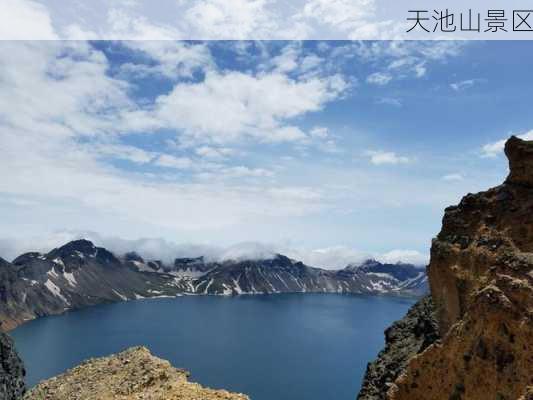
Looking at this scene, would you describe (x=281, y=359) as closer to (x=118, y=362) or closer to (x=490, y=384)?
(x=118, y=362)

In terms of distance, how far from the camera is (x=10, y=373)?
131 feet

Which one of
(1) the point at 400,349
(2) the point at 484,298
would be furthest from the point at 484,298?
(1) the point at 400,349

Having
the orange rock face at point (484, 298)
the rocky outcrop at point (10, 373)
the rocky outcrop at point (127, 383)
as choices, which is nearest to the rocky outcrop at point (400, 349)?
the orange rock face at point (484, 298)

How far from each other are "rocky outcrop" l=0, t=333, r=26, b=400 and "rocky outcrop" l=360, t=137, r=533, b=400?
98.7 feet

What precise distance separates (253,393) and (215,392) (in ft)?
437


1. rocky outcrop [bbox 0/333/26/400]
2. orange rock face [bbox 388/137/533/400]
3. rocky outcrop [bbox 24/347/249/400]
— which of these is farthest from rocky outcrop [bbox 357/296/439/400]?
rocky outcrop [bbox 0/333/26/400]

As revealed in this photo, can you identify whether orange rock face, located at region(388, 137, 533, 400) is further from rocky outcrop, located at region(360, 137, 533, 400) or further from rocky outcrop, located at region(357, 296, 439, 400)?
rocky outcrop, located at region(357, 296, 439, 400)

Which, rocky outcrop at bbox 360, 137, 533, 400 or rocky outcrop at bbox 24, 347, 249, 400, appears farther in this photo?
rocky outcrop at bbox 24, 347, 249, 400

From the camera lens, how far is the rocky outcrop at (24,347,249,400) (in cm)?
2403

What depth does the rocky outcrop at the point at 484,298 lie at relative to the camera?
64.9 feet

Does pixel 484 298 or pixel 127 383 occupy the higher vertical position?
pixel 484 298

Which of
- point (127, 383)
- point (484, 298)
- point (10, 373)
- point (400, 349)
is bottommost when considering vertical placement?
point (10, 373)

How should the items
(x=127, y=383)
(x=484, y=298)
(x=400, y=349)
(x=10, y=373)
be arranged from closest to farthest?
(x=484, y=298), (x=127, y=383), (x=10, y=373), (x=400, y=349)

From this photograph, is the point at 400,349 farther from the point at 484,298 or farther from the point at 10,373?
the point at 10,373
